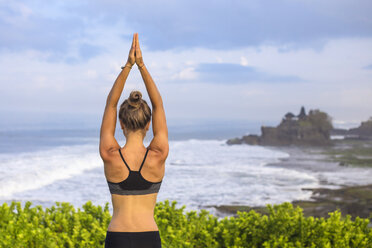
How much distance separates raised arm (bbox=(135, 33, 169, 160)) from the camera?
11.0ft

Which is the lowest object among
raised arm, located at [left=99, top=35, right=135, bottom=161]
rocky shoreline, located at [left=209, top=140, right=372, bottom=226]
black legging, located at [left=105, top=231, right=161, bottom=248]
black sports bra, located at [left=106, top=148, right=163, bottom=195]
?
rocky shoreline, located at [left=209, top=140, right=372, bottom=226]

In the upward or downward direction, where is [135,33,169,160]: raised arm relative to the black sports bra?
upward

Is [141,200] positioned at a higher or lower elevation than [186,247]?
higher

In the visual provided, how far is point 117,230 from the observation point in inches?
129

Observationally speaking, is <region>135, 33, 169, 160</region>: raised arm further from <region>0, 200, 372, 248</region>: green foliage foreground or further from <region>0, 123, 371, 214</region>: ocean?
<region>0, 123, 371, 214</region>: ocean

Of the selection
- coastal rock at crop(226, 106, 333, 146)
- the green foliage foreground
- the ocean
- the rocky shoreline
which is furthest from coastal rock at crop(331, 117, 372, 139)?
the green foliage foreground

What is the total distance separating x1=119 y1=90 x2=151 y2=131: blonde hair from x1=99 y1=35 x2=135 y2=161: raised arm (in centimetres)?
10

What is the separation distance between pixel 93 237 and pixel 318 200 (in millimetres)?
10473

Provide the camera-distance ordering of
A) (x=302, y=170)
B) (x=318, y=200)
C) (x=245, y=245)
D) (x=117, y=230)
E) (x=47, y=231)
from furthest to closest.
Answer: (x=302, y=170) → (x=318, y=200) → (x=245, y=245) → (x=47, y=231) → (x=117, y=230)

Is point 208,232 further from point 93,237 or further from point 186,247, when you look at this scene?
point 93,237

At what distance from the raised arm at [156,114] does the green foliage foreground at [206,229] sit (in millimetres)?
2398

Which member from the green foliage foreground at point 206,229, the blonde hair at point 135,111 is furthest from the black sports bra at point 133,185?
the green foliage foreground at point 206,229

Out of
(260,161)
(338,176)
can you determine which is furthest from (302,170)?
(260,161)

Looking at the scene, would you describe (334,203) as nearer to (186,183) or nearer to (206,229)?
(186,183)
